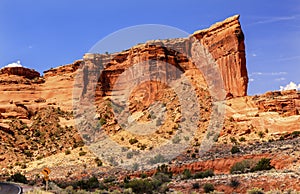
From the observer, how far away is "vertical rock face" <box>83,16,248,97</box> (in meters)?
54.1

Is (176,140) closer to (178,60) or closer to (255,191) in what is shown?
(178,60)

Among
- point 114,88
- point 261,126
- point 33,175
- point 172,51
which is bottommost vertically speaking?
point 33,175

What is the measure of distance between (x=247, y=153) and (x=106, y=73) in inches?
1844

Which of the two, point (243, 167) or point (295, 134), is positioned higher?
point (295, 134)

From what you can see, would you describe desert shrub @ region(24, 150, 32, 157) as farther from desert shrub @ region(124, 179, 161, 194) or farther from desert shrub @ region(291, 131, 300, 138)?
desert shrub @ region(291, 131, 300, 138)

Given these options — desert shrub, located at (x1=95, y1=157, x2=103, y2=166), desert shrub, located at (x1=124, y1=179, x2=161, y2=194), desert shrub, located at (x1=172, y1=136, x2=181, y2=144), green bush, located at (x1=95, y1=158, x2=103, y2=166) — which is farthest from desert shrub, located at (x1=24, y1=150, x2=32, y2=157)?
desert shrub, located at (x1=124, y1=179, x2=161, y2=194)

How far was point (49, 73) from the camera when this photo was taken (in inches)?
3396

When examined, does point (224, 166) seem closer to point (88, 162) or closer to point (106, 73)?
point (88, 162)

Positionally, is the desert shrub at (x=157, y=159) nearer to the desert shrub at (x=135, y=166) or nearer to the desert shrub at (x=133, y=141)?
the desert shrub at (x=135, y=166)

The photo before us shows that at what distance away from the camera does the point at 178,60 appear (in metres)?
66.2

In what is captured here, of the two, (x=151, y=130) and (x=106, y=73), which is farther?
(x=106, y=73)

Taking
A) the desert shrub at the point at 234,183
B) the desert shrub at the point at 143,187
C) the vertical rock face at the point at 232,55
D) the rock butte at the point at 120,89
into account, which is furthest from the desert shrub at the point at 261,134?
the desert shrub at the point at 234,183

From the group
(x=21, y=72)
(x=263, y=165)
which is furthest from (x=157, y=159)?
(x=21, y=72)

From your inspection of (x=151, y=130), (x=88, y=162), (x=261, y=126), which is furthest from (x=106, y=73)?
(x=261, y=126)
